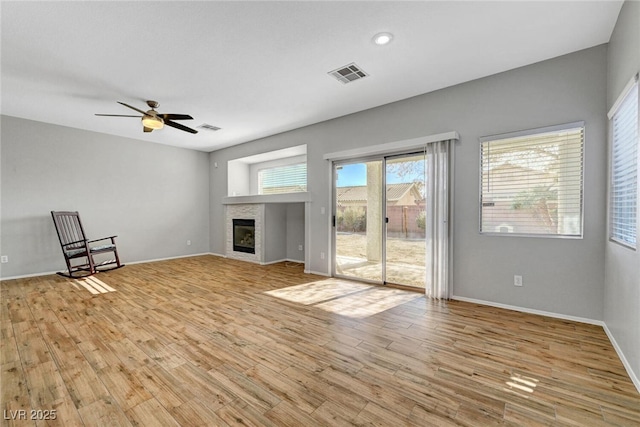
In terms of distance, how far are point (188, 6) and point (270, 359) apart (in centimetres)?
288

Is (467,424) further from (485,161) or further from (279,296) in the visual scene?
(485,161)

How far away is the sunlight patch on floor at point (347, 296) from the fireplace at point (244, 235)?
2.42m

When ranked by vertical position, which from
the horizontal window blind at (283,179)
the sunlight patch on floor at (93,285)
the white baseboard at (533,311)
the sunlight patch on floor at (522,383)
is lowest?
the sunlight patch on floor at (93,285)

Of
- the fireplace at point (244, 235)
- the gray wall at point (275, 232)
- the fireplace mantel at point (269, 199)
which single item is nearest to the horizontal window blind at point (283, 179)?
the gray wall at point (275, 232)

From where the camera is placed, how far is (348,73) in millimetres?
3201

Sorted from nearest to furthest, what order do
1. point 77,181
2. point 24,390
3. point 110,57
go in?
point 24,390 → point 110,57 → point 77,181

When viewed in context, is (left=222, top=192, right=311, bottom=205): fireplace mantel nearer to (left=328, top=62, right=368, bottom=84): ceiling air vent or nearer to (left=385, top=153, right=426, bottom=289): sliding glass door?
(left=385, top=153, right=426, bottom=289): sliding glass door

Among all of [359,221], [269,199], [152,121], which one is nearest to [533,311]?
[359,221]

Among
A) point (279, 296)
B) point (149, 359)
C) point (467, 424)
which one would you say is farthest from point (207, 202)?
point (467, 424)

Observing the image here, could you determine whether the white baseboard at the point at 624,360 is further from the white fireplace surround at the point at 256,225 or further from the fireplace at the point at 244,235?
the fireplace at the point at 244,235

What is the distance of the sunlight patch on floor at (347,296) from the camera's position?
10.5 feet

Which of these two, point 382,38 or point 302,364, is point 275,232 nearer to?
point 302,364

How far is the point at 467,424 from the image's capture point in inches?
56.9

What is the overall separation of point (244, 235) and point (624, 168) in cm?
613
